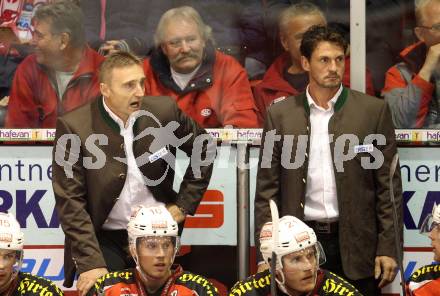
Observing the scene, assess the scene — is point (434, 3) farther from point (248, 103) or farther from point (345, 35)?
point (248, 103)

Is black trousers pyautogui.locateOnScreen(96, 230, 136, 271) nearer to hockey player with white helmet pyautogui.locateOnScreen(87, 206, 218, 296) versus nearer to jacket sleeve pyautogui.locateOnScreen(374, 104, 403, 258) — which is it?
hockey player with white helmet pyautogui.locateOnScreen(87, 206, 218, 296)

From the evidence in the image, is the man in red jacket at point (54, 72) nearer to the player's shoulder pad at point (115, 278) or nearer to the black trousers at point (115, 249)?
the black trousers at point (115, 249)

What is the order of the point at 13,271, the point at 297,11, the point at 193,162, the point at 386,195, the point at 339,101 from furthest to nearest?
1. the point at 297,11
2. the point at 193,162
3. the point at 339,101
4. the point at 386,195
5. the point at 13,271

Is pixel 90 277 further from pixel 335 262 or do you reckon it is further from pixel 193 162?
pixel 335 262

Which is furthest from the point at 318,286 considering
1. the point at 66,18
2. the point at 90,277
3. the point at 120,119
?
the point at 66,18

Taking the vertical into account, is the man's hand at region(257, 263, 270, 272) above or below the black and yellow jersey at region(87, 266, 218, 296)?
above

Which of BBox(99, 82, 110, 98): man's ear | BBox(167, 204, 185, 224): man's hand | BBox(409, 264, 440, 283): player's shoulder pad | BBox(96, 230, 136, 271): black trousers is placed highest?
BBox(99, 82, 110, 98): man's ear

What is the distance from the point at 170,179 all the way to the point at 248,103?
87cm

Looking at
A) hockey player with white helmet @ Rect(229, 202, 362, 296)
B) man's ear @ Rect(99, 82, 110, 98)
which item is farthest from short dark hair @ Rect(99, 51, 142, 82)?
hockey player with white helmet @ Rect(229, 202, 362, 296)

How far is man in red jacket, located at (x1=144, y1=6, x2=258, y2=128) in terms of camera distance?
6.59 m

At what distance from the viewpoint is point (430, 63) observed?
21.7ft

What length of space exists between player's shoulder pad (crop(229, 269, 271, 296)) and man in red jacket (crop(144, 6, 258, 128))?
1.44 metres

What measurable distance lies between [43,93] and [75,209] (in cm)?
126

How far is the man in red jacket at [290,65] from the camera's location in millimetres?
6582
